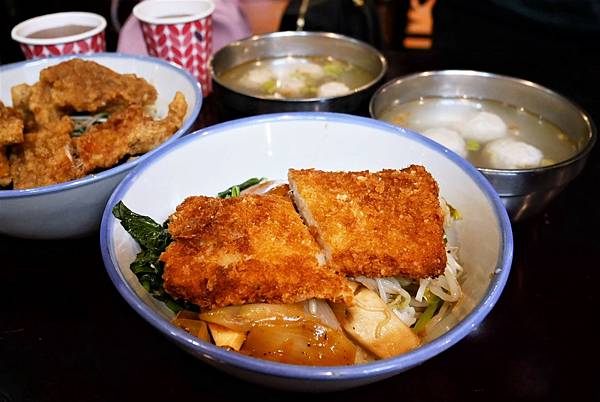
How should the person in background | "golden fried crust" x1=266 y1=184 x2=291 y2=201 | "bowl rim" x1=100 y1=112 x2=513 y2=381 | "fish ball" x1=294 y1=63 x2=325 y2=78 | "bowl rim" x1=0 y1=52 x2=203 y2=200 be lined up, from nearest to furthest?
"bowl rim" x1=100 y1=112 x2=513 y2=381 < "bowl rim" x1=0 y1=52 x2=203 y2=200 < "golden fried crust" x1=266 y1=184 x2=291 y2=201 < "fish ball" x1=294 y1=63 x2=325 y2=78 < the person in background

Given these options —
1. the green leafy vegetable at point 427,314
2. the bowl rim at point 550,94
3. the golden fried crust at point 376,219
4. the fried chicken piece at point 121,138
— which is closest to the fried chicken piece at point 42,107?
the fried chicken piece at point 121,138

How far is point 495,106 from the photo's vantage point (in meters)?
2.45

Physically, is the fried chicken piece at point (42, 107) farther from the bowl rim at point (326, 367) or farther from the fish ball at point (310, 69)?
the fish ball at point (310, 69)

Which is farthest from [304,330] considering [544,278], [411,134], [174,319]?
[544,278]

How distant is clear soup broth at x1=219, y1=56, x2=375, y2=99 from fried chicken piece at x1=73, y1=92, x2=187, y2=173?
3.01ft

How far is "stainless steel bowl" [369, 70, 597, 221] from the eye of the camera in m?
1.67

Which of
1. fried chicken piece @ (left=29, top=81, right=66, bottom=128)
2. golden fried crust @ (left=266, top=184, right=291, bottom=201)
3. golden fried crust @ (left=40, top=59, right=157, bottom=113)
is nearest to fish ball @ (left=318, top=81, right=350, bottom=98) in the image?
golden fried crust @ (left=40, top=59, right=157, bottom=113)

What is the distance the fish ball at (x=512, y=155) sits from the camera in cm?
204

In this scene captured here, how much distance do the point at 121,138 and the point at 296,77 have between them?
134 cm

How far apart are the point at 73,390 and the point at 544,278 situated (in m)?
1.44

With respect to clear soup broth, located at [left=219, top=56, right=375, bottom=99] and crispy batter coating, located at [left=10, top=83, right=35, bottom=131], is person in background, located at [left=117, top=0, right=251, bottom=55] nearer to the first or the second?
clear soup broth, located at [left=219, top=56, right=375, bottom=99]

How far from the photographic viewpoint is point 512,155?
81.7 inches

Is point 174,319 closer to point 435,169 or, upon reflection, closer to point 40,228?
point 40,228

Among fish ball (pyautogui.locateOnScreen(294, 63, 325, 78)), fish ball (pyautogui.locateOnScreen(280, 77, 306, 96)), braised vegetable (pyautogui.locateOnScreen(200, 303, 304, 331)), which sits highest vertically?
braised vegetable (pyautogui.locateOnScreen(200, 303, 304, 331))
